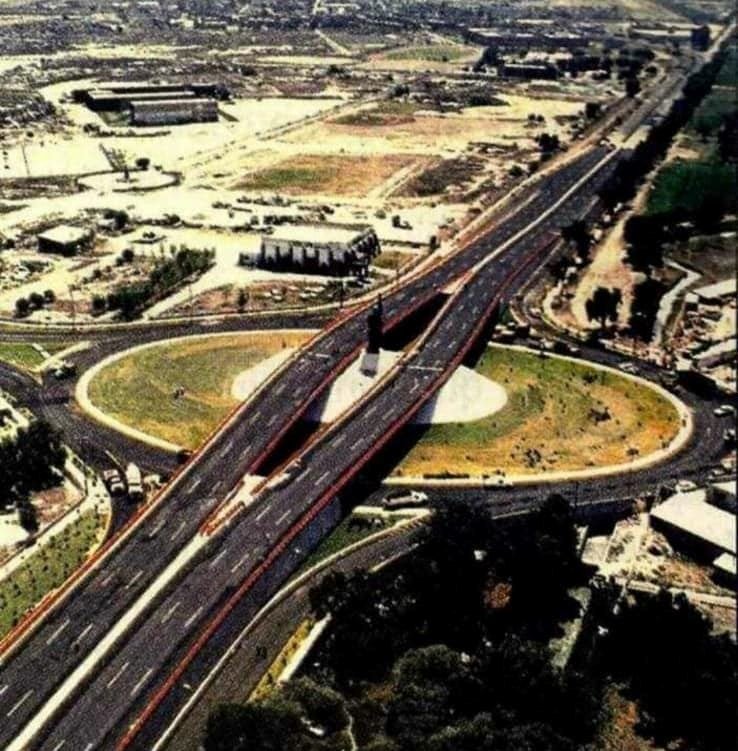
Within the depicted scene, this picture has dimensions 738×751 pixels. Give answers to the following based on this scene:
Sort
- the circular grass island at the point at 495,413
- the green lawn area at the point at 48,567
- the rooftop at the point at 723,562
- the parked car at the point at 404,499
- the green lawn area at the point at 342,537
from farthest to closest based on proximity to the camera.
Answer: the circular grass island at the point at 495,413 → the parked car at the point at 404,499 → the green lawn area at the point at 342,537 → the green lawn area at the point at 48,567 → the rooftop at the point at 723,562

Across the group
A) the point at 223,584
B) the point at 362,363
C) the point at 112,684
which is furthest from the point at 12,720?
the point at 362,363

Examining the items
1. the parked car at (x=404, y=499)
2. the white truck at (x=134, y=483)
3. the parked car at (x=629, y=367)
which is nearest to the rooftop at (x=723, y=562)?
the parked car at (x=404, y=499)

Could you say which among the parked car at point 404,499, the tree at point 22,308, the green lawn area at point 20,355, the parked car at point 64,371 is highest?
the parked car at point 404,499

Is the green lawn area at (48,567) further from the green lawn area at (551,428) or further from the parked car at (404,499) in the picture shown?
the green lawn area at (551,428)

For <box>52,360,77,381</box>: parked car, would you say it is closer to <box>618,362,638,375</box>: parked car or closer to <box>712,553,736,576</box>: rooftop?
<box>618,362,638,375</box>: parked car

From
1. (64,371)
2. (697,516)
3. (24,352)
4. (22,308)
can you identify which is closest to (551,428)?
(697,516)
